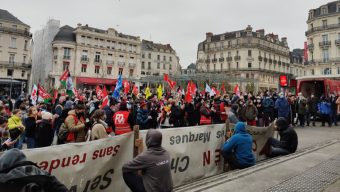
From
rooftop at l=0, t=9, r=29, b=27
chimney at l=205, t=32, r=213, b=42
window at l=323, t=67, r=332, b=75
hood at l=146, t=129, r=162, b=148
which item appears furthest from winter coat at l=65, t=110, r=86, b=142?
chimney at l=205, t=32, r=213, b=42

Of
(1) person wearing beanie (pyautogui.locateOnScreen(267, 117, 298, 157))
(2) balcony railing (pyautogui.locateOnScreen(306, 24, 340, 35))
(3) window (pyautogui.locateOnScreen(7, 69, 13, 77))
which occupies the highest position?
(2) balcony railing (pyautogui.locateOnScreen(306, 24, 340, 35))

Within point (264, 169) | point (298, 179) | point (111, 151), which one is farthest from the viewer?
point (264, 169)

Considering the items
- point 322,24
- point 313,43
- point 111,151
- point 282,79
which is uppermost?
point 322,24

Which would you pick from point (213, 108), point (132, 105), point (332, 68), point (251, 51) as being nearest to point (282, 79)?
point (213, 108)

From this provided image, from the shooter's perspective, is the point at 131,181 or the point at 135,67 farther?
the point at 135,67

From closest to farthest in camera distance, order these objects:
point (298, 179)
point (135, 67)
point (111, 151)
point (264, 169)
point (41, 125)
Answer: point (111, 151)
point (298, 179)
point (264, 169)
point (41, 125)
point (135, 67)

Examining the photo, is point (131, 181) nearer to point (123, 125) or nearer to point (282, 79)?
point (123, 125)

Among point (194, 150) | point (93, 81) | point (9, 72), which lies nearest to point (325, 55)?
point (93, 81)

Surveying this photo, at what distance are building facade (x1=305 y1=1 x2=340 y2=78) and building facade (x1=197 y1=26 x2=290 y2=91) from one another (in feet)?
39.5

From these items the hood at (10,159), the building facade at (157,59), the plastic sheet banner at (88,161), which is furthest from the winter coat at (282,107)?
the building facade at (157,59)

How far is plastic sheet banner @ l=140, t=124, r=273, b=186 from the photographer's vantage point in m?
5.32

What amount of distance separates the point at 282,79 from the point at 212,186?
2029cm

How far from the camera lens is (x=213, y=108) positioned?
1100 cm

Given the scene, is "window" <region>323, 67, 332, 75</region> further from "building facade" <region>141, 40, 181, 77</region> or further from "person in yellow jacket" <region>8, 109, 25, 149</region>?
"person in yellow jacket" <region>8, 109, 25, 149</region>
